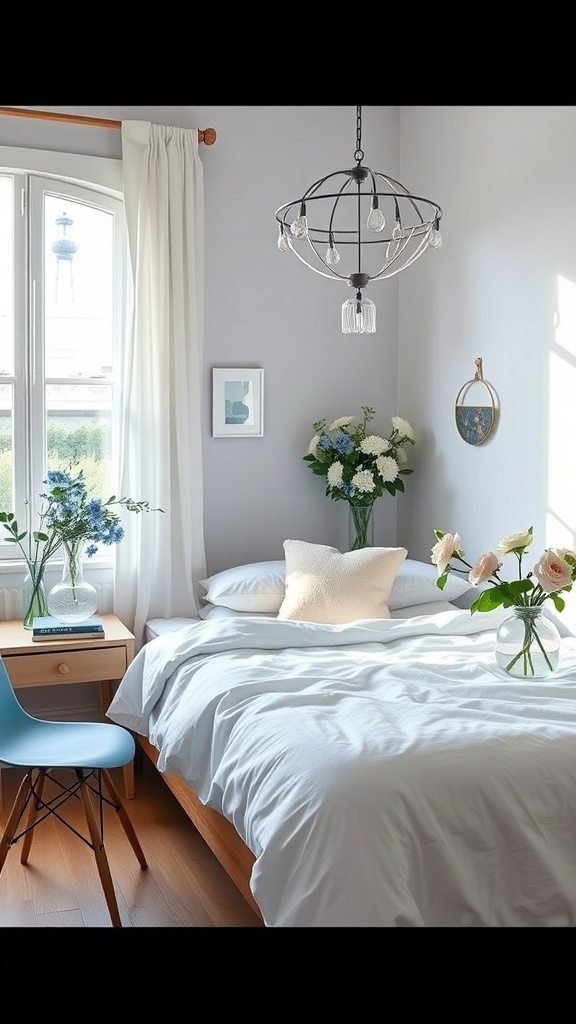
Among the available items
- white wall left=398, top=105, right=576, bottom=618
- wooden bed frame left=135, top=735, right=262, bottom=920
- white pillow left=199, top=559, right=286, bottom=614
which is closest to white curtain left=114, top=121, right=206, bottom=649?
white pillow left=199, top=559, right=286, bottom=614

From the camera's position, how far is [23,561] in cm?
372

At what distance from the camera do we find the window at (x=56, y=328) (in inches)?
144

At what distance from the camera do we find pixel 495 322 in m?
3.60

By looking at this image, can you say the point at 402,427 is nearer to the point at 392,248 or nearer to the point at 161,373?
the point at 161,373

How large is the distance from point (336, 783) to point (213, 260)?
267 cm

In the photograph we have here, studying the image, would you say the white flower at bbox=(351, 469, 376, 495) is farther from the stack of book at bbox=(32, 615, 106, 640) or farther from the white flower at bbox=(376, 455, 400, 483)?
the stack of book at bbox=(32, 615, 106, 640)

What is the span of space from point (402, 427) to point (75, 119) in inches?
70.9

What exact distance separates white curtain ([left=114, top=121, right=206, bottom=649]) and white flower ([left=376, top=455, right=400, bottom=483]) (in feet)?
2.51

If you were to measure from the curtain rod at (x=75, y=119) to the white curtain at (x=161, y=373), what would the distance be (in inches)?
2.0

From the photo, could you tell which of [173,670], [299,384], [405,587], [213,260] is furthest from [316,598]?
[213,260]

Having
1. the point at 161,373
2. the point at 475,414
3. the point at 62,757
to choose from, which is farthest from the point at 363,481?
the point at 62,757

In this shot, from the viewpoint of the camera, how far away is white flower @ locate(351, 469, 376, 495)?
3.93 metres
